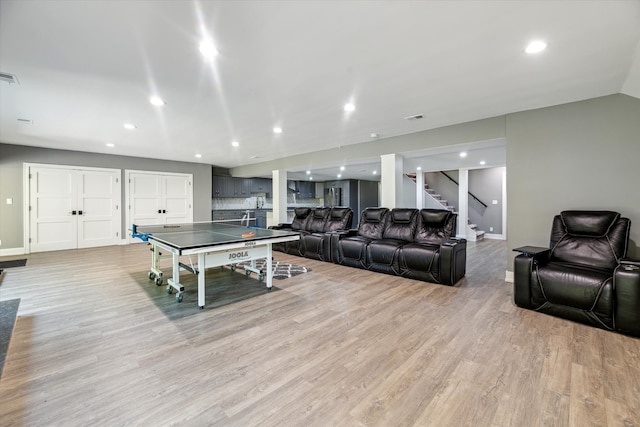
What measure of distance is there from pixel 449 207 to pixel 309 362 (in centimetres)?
896

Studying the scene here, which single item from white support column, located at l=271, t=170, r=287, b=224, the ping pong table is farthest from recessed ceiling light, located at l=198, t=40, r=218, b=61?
white support column, located at l=271, t=170, r=287, b=224

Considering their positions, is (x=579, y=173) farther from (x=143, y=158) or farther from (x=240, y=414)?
(x=143, y=158)

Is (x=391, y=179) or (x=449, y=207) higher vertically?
(x=391, y=179)

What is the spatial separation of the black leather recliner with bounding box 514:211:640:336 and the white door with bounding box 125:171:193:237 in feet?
28.7

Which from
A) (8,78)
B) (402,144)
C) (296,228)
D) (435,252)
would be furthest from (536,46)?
(296,228)

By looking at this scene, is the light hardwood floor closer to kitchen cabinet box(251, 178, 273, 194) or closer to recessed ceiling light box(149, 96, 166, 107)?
recessed ceiling light box(149, 96, 166, 107)

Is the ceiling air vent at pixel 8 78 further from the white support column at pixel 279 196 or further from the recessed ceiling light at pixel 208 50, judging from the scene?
the white support column at pixel 279 196

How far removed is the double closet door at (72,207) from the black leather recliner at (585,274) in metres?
9.04

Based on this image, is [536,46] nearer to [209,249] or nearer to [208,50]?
[208,50]

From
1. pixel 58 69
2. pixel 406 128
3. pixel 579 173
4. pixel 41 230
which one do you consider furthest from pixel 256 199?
pixel 579 173

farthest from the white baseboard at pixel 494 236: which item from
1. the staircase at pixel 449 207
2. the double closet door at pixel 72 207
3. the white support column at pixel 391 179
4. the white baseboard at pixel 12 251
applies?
the white baseboard at pixel 12 251

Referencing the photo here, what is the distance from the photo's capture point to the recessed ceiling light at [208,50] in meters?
2.22

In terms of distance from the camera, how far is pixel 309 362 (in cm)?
202

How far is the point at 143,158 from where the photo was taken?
7.88 m
